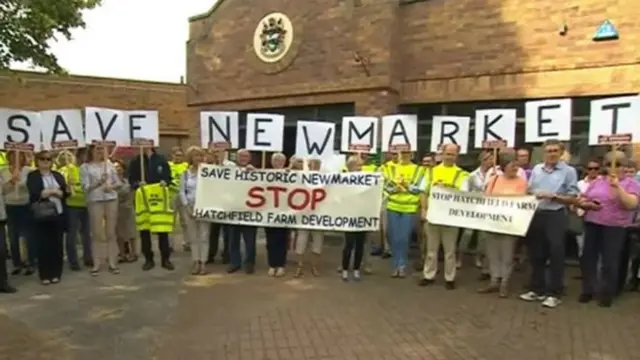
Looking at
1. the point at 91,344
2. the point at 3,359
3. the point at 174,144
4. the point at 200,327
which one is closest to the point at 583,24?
the point at 200,327

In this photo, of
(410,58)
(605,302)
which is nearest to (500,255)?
(605,302)

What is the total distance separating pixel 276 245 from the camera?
10156 millimetres

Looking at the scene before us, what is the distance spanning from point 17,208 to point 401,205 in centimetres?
540

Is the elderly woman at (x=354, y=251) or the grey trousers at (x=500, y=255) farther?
the elderly woman at (x=354, y=251)

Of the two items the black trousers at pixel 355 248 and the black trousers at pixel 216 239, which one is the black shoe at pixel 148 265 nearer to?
the black trousers at pixel 216 239

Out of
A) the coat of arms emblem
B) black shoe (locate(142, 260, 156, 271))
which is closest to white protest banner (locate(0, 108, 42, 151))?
black shoe (locate(142, 260, 156, 271))

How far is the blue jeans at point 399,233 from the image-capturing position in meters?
9.97

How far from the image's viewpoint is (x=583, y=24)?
11320mm

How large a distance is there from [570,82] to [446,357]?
6691 mm

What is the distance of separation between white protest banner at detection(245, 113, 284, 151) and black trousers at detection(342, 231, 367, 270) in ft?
6.19

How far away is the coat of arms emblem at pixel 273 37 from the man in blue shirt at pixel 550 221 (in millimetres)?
7720

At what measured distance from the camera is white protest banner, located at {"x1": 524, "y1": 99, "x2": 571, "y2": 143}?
29.3 feet

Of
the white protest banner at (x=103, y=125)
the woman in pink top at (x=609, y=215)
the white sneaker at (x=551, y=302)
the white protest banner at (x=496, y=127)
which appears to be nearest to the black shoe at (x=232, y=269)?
the white protest banner at (x=103, y=125)

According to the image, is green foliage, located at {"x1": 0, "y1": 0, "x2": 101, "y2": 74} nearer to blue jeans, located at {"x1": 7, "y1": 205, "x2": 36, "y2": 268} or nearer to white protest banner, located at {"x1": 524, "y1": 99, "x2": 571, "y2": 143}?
blue jeans, located at {"x1": 7, "y1": 205, "x2": 36, "y2": 268}
